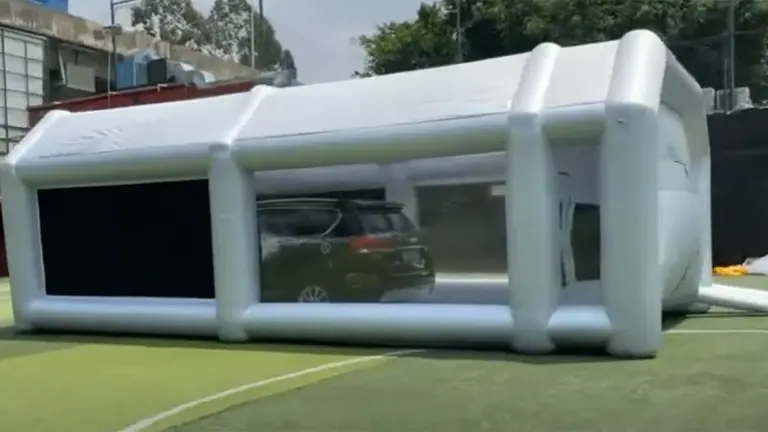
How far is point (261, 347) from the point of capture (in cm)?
753

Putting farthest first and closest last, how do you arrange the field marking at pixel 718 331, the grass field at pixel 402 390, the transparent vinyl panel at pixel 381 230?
the field marking at pixel 718 331
the transparent vinyl panel at pixel 381 230
the grass field at pixel 402 390

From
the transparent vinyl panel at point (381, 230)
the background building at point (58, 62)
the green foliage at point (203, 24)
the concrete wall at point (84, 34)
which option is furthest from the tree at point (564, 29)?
the transparent vinyl panel at point (381, 230)

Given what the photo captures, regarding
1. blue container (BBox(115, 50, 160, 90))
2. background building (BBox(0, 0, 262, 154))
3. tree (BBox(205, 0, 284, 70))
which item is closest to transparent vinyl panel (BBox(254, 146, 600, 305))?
background building (BBox(0, 0, 262, 154))

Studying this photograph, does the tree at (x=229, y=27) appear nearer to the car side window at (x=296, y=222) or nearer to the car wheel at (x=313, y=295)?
the car side window at (x=296, y=222)

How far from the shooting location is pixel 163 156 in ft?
26.2

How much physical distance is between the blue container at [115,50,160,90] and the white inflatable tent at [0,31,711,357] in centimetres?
1473

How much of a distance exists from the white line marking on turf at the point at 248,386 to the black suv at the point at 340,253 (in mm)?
650

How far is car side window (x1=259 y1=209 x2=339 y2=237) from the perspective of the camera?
759 cm

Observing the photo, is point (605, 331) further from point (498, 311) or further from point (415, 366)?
point (415, 366)

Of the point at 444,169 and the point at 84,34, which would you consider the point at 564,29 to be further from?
the point at 444,169

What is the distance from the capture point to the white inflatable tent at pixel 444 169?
6266 mm

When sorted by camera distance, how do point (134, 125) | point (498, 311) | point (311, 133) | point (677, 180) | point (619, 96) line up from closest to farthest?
point (619, 96) < point (498, 311) < point (311, 133) < point (677, 180) < point (134, 125)

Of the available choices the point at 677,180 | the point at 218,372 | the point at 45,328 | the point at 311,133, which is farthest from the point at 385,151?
the point at 45,328

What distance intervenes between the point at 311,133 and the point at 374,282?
1296 mm
